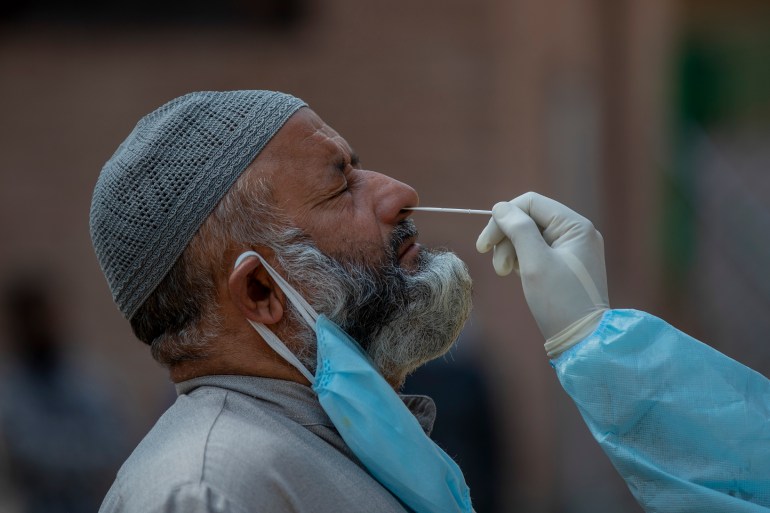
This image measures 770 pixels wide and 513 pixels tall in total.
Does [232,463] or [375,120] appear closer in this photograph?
[232,463]

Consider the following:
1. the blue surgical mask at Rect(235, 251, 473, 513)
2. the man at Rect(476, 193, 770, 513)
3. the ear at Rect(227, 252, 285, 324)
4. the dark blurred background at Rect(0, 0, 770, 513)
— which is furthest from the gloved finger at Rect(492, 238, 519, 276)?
the dark blurred background at Rect(0, 0, 770, 513)

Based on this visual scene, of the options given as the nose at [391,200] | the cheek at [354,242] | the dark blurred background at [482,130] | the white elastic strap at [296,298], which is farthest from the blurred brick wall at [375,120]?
the white elastic strap at [296,298]

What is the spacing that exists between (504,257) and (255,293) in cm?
55

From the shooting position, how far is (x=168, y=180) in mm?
2129

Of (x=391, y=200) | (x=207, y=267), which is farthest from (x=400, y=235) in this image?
(x=207, y=267)

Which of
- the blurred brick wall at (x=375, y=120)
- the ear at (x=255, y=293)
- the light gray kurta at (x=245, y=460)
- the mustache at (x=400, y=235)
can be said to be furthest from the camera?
the blurred brick wall at (x=375, y=120)

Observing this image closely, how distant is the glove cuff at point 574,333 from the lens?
84.0 inches

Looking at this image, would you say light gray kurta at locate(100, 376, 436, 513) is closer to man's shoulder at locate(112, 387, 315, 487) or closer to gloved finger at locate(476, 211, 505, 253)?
man's shoulder at locate(112, 387, 315, 487)

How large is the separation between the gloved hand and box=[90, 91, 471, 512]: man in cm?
16

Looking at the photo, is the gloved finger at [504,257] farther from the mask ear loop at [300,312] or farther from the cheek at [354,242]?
the mask ear loop at [300,312]

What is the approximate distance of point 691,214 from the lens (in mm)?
6816

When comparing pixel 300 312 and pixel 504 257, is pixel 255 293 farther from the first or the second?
pixel 504 257

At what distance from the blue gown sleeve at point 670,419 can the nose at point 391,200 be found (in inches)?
19.6

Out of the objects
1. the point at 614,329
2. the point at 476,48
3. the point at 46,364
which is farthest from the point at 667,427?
the point at 476,48
